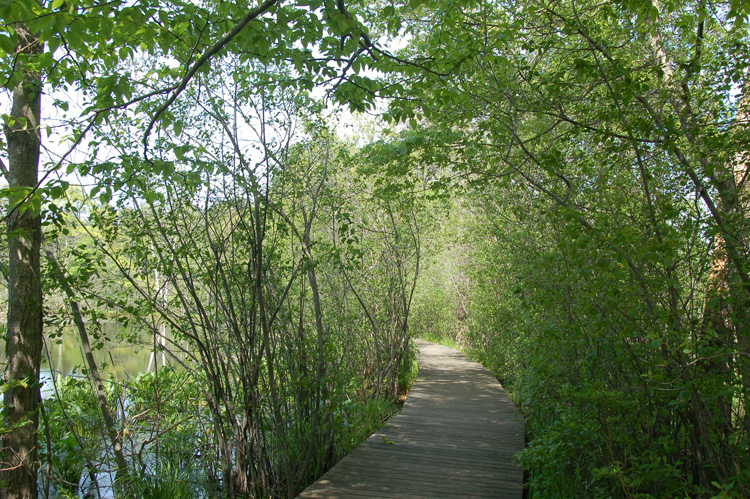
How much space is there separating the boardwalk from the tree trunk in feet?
6.93

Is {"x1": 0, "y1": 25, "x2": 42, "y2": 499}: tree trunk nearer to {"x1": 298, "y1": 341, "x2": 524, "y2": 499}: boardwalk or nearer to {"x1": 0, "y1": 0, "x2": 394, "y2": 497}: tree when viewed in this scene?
{"x1": 0, "y1": 0, "x2": 394, "y2": 497}: tree

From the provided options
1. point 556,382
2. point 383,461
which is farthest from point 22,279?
point 556,382

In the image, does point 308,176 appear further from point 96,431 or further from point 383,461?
point 96,431

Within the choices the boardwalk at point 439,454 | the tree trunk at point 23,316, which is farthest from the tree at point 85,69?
the boardwalk at point 439,454

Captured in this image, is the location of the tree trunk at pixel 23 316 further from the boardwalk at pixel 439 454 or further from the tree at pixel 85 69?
the boardwalk at pixel 439 454

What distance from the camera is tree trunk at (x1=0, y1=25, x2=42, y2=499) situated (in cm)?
372

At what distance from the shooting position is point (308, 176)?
195 inches

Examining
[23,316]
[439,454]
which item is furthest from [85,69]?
[439,454]

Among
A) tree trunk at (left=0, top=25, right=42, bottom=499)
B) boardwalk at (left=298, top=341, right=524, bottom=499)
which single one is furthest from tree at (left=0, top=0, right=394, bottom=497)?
boardwalk at (left=298, top=341, right=524, bottom=499)

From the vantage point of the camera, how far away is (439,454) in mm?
4734

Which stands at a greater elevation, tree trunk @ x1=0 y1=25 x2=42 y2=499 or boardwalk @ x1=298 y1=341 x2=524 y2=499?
tree trunk @ x1=0 y1=25 x2=42 y2=499

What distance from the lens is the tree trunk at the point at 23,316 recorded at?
372 cm

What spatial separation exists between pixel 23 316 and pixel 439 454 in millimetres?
3669

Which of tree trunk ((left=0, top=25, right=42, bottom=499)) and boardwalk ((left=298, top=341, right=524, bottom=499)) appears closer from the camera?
tree trunk ((left=0, top=25, right=42, bottom=499))
